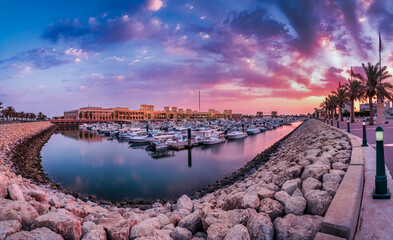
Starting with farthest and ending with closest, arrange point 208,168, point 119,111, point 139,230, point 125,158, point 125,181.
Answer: point 119,111
point 125,158
point 208,168
point 125,181
point 139,230

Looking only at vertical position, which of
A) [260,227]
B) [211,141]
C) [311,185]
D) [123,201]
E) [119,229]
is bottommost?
[123,201]

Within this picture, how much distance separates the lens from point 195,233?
4125mm

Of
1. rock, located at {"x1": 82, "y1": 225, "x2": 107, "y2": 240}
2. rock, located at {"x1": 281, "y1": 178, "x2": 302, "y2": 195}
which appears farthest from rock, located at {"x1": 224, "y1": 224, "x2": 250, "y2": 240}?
rock, located at {"x1": 82, "y1": 225, "x2": 107, "y2": 240}

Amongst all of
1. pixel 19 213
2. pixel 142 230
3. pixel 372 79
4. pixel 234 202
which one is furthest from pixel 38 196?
pixel 372 79

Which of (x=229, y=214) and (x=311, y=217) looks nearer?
(x=311, y=217)

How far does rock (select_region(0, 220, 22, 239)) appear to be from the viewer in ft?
10.5

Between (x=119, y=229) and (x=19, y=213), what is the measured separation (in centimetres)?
177

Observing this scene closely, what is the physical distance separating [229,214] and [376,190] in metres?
2.71

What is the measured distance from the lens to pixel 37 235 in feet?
10.5

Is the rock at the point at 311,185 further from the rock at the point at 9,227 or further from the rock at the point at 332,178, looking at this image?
the rock at the point at 9,227

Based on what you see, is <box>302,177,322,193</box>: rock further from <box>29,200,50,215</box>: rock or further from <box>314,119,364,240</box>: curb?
<box>29,200,50,215</box>: rock

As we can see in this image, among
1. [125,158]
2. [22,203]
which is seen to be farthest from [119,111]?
[22,203]

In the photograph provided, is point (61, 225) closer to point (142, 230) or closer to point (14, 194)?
point (142, 230)

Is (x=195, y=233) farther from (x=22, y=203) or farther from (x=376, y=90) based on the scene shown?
(x=376, y=90)
